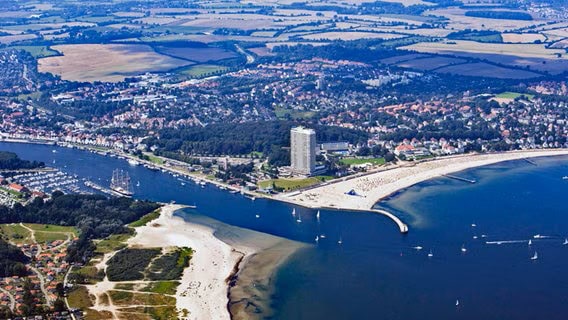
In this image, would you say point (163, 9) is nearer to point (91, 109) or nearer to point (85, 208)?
point (91, 109)

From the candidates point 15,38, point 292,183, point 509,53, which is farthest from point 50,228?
point 15,38

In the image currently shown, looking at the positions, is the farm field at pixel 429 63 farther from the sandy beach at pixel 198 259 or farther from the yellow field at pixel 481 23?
the sandy beach at pixel 198 259

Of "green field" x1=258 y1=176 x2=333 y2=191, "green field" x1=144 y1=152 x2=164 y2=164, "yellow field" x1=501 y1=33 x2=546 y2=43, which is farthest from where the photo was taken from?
"yellow field" x1=501 y1=33 x2=546 y2=43

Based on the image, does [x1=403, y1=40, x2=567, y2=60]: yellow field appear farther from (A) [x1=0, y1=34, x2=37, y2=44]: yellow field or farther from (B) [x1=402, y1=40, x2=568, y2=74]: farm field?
(A) [x1=0, y1=34, x2=37, y2=44]: yellow field

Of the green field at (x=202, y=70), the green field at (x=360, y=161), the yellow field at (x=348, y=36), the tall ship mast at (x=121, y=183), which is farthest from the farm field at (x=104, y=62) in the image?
the green field at (x=360, y=161)

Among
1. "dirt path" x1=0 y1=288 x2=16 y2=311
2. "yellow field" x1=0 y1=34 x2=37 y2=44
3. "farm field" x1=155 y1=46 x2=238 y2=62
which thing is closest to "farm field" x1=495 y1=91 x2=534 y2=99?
"farm field" x1=155 y1=46 x2=238 y2=62

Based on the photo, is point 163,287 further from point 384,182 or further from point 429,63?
point 429,63
